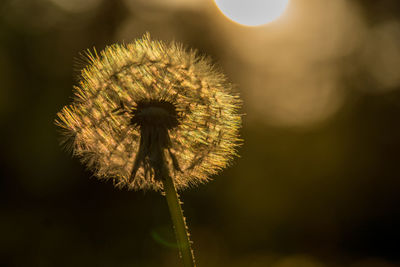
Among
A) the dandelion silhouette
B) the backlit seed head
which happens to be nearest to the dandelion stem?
the dandelion silhouette

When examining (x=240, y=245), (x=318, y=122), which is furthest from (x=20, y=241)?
(x=318, y=122)

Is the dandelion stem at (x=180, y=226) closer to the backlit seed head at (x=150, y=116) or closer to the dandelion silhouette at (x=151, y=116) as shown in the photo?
the dandelion silhouette at (x=151, y=116)

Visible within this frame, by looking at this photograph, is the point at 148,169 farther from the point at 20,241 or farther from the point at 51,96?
the point at 51,96

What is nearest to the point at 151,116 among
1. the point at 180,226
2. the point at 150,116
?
the point at 150,116

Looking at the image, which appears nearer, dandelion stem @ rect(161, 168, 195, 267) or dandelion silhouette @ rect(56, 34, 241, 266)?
dandelion stem @ rect(161, 168, 195, 267)

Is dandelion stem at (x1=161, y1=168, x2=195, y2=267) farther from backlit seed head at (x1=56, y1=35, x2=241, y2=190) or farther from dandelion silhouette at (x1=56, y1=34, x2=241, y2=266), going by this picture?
backlit seed head at (x1=56, y1=35, x2=241, y2=190)

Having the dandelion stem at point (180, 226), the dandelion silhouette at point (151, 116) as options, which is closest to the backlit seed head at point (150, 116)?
the dandelion silhouette at point (151, 116)
